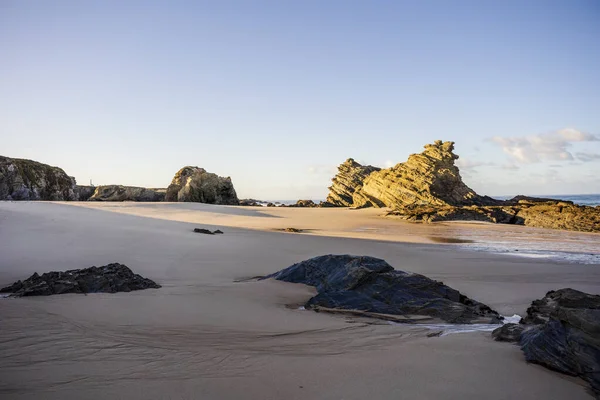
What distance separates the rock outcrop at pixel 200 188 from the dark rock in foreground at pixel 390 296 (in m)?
28.0

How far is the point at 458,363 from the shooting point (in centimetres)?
267

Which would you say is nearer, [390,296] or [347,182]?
[390,296]

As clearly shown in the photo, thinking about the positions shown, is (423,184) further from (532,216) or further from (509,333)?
(509,333)

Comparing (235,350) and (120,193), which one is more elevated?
(120,193)

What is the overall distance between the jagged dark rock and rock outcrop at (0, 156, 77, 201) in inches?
1201

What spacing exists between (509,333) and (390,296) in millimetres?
1271

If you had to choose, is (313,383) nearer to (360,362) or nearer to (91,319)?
(360,362)

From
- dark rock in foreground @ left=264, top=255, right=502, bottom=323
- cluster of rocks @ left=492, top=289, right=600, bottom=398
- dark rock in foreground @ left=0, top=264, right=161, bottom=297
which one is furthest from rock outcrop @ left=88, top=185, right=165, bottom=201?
cluster of rocks @ left=492, top=289, right=600, bottom=398

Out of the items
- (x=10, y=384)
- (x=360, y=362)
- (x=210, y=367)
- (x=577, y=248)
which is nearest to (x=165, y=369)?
(x=210, y=367)

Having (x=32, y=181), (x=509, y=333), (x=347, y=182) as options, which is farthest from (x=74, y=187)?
(x=509, y=333)

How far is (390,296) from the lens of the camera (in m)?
4.23

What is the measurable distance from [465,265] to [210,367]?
639 centimetres

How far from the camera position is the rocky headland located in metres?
20.0

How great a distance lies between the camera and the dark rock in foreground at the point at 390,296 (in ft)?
13.1
